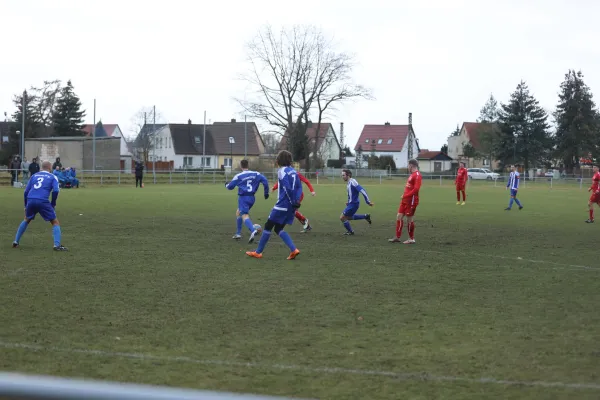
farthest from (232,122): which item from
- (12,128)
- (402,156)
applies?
(12,128)

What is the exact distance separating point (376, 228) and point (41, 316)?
504 inches

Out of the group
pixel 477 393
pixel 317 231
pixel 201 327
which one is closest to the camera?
pixel 477 393

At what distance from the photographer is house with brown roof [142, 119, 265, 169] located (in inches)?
3989

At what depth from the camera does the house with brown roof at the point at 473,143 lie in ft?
347

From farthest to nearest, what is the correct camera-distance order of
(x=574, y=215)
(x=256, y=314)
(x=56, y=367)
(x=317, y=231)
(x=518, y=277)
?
(x=574, y=215) < (x=317, y=231) < (x=518, y=277) < (x=256, y=314) < (x=56, y=367)

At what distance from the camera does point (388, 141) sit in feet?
387

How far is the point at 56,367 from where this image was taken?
5738mm

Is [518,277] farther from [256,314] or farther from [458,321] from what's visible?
[256,314]

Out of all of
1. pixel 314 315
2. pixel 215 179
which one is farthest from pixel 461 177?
pixel 215 179

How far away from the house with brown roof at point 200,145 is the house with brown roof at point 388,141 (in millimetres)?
21517

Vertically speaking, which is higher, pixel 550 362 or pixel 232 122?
pixel 232 122

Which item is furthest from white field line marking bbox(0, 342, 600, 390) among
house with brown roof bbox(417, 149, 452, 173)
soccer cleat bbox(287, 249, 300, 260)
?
house with brown roof bbox(417, 149, 452, 173)

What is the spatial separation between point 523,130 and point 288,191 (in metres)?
76.3

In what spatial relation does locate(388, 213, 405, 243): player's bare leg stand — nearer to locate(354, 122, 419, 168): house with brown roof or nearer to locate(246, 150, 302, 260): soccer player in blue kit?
locate(246, 150, 302, 260): soccer player in blue kit
